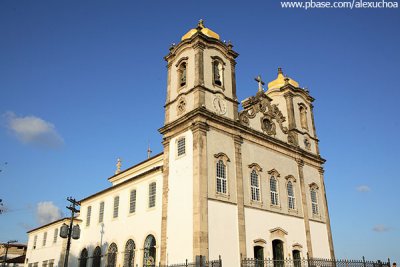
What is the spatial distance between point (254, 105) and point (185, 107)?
642 centimetres

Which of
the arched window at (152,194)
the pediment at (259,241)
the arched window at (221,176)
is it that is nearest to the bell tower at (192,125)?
the arched window at (221,176)

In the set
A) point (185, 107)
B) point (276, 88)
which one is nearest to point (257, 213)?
point (185, 107)

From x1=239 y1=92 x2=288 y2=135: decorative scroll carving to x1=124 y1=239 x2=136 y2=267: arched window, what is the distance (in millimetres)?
11726

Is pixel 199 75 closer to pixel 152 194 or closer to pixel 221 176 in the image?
pixel 221 176

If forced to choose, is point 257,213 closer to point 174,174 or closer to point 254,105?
point 174,174

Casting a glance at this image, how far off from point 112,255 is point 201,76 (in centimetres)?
1499

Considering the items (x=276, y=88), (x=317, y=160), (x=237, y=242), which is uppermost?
(x=276, y=88)

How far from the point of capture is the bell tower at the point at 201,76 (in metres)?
24.0

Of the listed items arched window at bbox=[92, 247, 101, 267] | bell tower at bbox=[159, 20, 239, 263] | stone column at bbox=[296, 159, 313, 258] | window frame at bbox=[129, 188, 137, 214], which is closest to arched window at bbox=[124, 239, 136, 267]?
window frame at bbox=[129, 188, 137, 214]

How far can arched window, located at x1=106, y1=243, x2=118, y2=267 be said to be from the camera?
2709cm

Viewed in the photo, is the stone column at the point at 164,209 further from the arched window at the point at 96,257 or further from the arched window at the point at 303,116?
the arched window at the point at 303,116

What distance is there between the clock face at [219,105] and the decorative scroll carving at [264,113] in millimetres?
1698

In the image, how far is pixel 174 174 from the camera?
22.7 metres

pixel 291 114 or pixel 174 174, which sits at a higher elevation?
pixel 291 114
